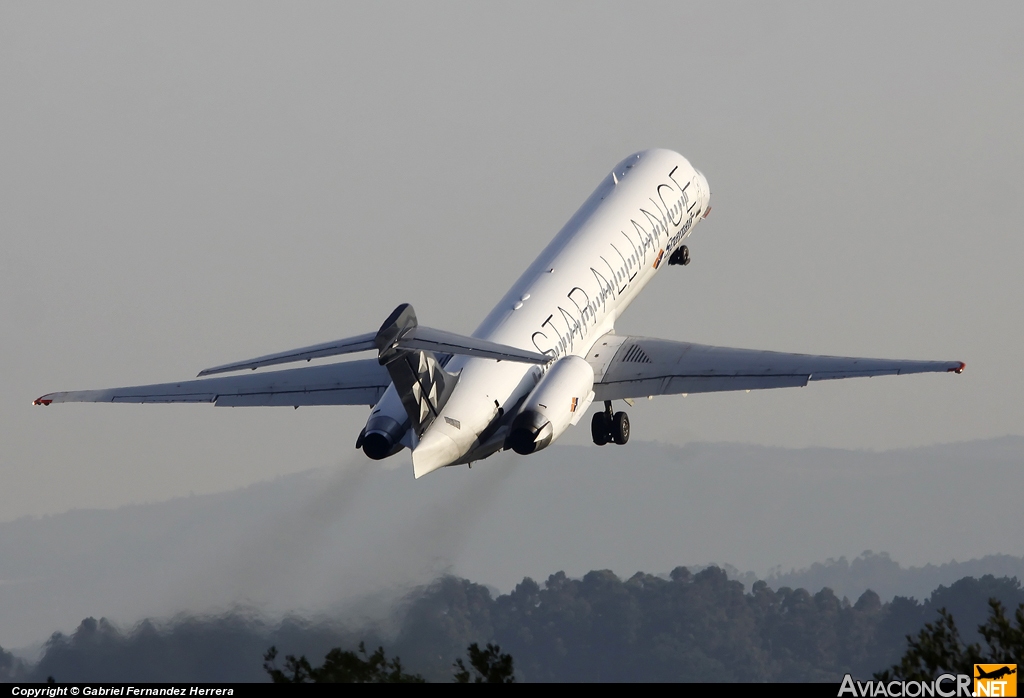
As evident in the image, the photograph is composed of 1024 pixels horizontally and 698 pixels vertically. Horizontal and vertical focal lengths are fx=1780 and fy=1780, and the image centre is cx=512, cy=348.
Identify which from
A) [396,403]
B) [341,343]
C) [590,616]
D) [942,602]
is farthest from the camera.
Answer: [942,602]

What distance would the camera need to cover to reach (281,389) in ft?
156

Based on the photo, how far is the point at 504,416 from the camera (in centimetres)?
4416

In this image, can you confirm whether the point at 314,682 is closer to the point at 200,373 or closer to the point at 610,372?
the point at 200,373

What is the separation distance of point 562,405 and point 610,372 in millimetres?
6168

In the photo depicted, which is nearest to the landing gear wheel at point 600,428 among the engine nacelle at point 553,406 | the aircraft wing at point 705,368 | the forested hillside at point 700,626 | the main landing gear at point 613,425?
the main landing gear at point 613,425

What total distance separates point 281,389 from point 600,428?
947 cm

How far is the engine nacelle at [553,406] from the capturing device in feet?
140

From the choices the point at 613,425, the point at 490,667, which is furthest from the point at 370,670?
the point at 613,425

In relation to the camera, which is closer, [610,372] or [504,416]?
[504,416]

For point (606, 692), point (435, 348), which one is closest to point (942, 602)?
point (435, 348)

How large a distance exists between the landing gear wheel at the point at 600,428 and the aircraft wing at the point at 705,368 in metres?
1.57

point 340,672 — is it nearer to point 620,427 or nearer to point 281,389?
point 281,389

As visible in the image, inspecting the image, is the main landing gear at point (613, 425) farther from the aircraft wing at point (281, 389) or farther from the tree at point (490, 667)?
the tree at point (490, 667)

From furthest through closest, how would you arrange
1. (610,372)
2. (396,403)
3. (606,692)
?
1. (610,372)
2. (396,403)
3. (606,692)
